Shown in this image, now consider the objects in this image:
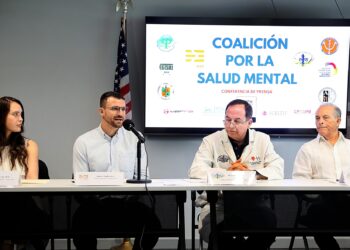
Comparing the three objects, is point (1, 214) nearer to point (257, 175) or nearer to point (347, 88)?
point (257, 175)

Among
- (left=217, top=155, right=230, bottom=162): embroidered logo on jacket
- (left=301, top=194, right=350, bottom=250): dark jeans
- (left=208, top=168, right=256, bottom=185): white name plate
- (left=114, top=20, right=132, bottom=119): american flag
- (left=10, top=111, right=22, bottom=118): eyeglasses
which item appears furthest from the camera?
(left=114, top=20, right=132, bottom=119): american flag

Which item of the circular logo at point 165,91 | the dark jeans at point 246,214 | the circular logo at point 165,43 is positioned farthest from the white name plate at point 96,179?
Result: the circular logo at point 165,43

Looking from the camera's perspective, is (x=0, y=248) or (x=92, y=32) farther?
(x=92, y=32)

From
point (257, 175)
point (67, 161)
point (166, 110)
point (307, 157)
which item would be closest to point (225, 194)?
point (257, 175)

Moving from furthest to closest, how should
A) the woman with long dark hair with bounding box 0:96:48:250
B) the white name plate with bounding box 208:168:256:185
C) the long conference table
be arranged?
the woman with long dark hair with bounding box 0:96:48:250
the white name plate with bounding box 208:168:256:185
the long conference table

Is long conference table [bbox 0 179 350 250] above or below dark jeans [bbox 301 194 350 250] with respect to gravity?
above

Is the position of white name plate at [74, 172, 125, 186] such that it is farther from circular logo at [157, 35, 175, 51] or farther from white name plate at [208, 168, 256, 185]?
circular logo at [157, 35, 175, 51]

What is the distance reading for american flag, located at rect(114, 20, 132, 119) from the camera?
4871 millimetres

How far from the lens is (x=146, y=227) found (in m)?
3.14

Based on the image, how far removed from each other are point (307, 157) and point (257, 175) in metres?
0.67

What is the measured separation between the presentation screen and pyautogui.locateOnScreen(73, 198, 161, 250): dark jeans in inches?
72.5

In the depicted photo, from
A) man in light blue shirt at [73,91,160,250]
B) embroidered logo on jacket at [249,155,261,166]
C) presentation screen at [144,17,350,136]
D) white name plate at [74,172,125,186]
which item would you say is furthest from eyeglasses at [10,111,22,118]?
embroidered logo on jacket at [249,155,261,166]

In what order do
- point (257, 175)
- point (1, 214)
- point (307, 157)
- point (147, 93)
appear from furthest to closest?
point (147, 93), point (307, 157), point (257, 175), point (1, 214)

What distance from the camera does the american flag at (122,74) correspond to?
16.0 ft
